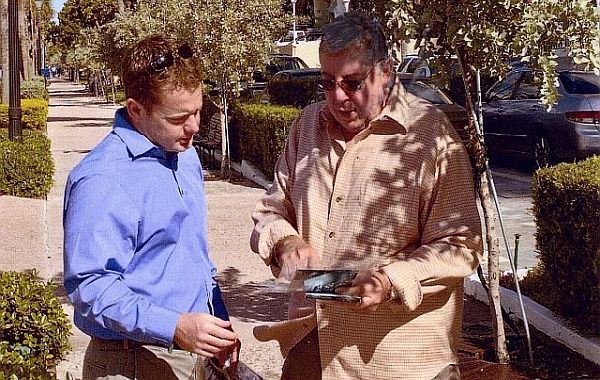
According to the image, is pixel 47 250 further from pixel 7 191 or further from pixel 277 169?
pixel 277 169

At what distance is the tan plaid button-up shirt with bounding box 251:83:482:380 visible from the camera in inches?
101

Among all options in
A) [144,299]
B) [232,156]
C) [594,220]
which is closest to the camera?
[144,299]

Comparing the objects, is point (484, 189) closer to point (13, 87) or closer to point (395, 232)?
point (395, 232)

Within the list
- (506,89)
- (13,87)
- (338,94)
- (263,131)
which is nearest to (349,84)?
(338,94)

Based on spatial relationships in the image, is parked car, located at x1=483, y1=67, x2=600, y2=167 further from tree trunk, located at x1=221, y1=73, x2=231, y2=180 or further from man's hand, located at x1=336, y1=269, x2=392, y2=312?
man's hand, located at x1=336, y1=269, x2=392, y2=312

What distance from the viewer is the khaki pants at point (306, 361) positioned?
274 cm

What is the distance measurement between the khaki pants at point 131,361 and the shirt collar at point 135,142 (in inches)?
20.3

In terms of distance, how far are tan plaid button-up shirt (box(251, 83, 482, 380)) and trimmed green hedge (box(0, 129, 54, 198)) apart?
1046 centimetres

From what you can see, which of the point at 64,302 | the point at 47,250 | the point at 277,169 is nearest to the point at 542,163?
the point at 47,250

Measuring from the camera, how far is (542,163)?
44.8ft

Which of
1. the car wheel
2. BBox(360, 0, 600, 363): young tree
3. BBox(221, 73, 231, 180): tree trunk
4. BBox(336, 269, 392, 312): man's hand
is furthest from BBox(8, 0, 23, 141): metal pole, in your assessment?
BBox(336, 269, 392, 312): man's hand

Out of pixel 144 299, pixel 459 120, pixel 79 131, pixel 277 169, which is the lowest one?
pixel 79 131

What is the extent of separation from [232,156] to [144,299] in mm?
15019

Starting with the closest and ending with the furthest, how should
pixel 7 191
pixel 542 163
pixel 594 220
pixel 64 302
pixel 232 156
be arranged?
1. pixel 594 220
2. pixel 64 302
3. pixel 7 191
4. pixel 542 163
5. pixel 232 156
